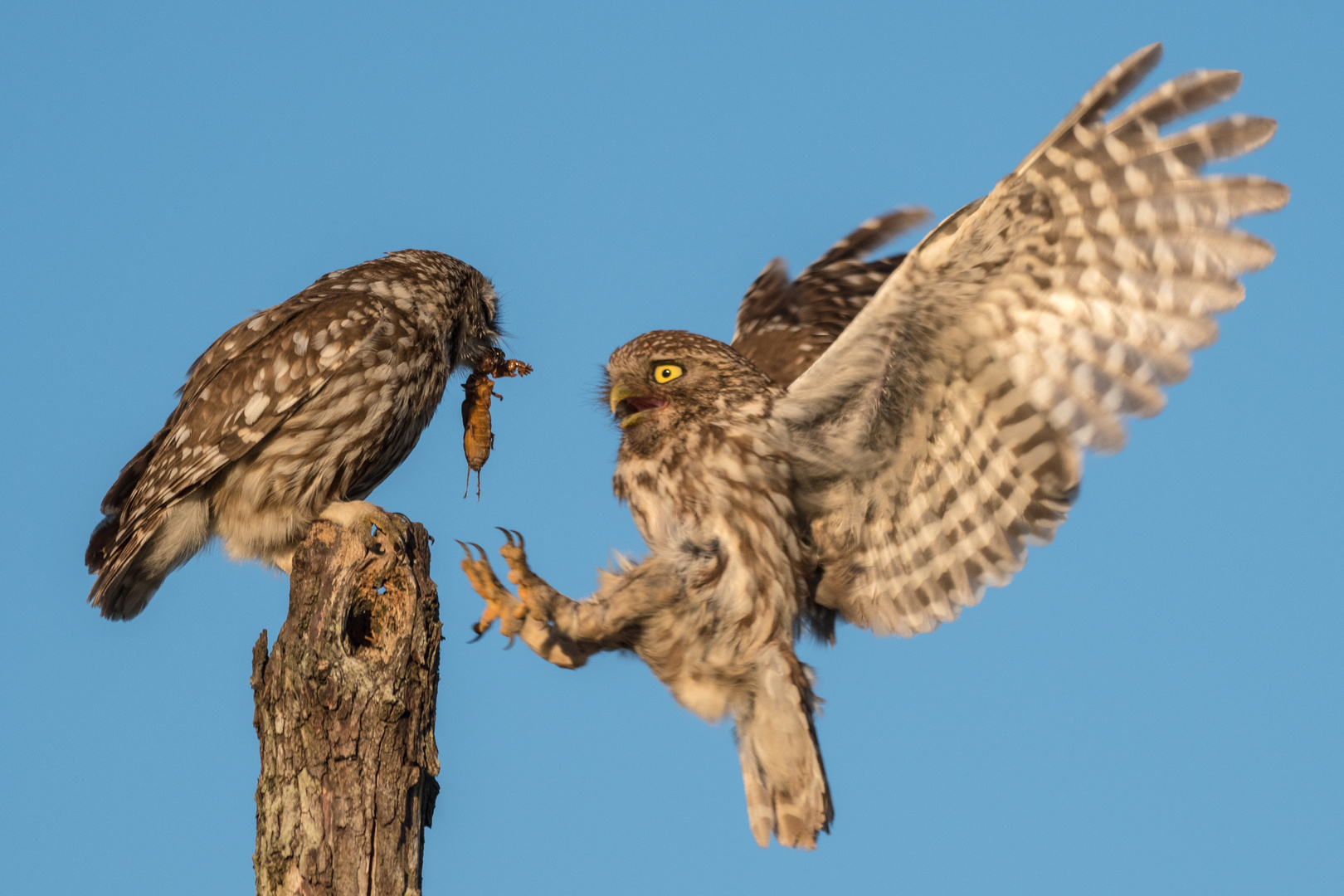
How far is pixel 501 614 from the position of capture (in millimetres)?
4777

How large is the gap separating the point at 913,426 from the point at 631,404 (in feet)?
3.93

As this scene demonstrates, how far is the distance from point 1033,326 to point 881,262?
2657 mm

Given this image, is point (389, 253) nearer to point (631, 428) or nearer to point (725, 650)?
point (631, 428)

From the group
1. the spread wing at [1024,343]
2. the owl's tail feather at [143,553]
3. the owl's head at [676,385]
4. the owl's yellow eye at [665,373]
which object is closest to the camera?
the spread wing at [1024,343]

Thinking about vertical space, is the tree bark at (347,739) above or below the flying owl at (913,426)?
below

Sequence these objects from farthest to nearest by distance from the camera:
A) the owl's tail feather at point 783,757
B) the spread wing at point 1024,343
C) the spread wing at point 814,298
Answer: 1. the spread wing at point 814,298
2. the owl's tail feather at point 783,757
3. the spread wing at point 1024,343

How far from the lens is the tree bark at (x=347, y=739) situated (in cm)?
407

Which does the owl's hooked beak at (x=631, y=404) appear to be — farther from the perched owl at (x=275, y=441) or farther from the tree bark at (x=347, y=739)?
the tree bark at (x=347, y=739)

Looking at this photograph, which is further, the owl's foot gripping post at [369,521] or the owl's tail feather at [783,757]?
the owl's tail feather at [783,757]

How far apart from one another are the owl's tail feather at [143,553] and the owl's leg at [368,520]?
0.63 metres

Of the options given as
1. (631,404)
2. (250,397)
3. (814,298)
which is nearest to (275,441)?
(250,397)

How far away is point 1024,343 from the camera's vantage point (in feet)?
15.4

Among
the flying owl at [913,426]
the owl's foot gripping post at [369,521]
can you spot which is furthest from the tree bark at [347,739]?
the flying owl at [913,426]

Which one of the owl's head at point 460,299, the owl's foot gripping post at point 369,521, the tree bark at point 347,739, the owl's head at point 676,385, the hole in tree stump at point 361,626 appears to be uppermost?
the owl's head at point 460,299
